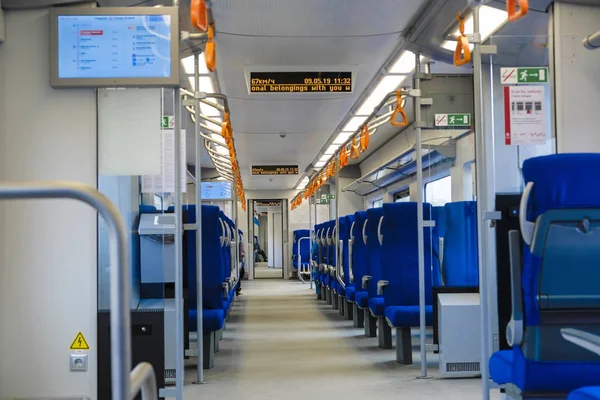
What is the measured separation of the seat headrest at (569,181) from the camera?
2.97 m

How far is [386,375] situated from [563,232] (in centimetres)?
325

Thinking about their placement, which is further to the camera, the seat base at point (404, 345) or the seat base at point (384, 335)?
the seat base at point (384, 335)

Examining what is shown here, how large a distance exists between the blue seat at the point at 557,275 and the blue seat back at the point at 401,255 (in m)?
3.38

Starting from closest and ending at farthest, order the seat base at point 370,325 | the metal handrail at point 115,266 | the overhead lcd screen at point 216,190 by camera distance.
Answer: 1. the metal handrail at point 115,266
2. the seat base at point 370,325
3. the overhead lcd screen at point 216,190

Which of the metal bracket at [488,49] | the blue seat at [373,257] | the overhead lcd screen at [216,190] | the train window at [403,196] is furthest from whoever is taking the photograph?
the train window at [403,196]

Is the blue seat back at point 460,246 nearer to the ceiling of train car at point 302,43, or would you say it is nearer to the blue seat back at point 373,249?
the blue seat back at point 373,249

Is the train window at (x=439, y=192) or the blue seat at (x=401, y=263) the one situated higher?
the train window at (x=439, y=192)

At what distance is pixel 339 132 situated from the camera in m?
12.8

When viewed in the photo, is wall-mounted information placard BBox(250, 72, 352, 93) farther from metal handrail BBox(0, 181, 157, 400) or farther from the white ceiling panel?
metal handrail BBox(0, 181, 157, 400)

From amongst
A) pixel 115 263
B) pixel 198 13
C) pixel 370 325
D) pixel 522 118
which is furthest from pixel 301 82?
pixel 115 263

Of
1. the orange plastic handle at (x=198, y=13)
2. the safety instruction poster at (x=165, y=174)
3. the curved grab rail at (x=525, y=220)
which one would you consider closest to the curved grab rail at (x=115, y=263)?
the curved grab rail at (x=525, y=220)

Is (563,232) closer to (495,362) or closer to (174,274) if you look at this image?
(495,362)

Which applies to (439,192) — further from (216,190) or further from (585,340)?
(216,190)

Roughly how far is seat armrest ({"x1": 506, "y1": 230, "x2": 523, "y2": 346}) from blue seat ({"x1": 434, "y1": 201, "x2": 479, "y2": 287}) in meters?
2.72
